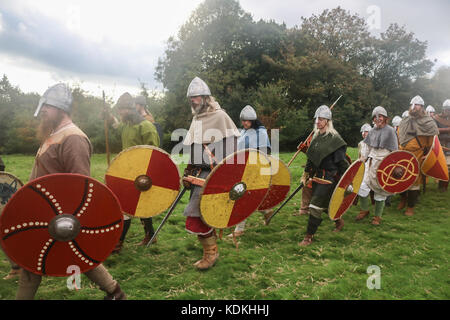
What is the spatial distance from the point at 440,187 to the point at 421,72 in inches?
912

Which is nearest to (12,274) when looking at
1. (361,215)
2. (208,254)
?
(208,254)

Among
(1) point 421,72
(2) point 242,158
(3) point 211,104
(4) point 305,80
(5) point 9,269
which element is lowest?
(5) point 9,269

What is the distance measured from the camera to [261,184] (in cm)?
321

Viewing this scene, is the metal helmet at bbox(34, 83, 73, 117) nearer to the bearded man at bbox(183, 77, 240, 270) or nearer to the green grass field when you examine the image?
the bearded man at bbox(183, 77, 240, 270)

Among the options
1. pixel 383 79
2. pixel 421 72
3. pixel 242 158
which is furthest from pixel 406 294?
pixel 421 72

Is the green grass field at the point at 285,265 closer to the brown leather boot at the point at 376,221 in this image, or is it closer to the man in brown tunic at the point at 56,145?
the brown leather boot at the point at 376,221

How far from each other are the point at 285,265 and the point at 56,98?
9.33 feet

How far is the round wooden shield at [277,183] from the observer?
4.08 m

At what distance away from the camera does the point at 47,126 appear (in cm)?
231

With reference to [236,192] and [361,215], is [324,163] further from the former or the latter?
[361,215]

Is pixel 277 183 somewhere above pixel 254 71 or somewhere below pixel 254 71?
below

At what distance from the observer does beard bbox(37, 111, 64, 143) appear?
7.56ft

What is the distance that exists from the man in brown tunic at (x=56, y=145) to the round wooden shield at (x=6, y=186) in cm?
101
